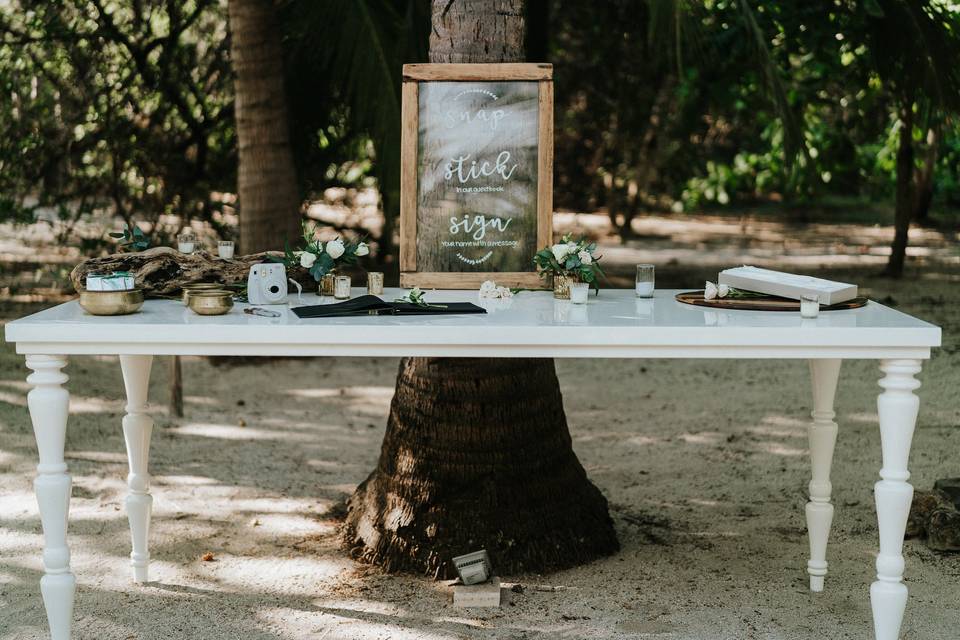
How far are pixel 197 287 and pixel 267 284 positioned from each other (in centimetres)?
23

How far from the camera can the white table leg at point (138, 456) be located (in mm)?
3658

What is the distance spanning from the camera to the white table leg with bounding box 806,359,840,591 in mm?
3600

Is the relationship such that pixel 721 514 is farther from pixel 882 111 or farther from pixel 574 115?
pixel 574 115

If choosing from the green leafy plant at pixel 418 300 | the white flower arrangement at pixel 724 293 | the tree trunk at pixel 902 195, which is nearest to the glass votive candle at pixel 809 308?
the white flower arrangement at pixel 724 293

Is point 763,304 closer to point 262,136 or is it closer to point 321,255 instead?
point 321,255

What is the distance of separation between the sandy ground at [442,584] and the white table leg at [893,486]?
0.47 metres

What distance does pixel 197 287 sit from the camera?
3.20 meters

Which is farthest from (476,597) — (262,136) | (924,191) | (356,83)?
(924,191)

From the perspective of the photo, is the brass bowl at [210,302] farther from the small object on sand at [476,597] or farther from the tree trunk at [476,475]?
the small object on sand at [476,597]

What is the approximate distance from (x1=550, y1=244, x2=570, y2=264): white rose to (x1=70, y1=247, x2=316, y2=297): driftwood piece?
0.78 meters

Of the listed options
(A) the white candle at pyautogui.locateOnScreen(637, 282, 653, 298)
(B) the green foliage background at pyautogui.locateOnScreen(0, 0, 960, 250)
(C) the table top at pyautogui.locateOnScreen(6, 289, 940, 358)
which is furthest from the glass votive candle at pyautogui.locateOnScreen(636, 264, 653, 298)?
(B) the green foliage background at pyautogui.locateOnScreen(0, 0, 960, 250)

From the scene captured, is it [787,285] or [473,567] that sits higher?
[787,285]

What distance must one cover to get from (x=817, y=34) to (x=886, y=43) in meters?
1.32

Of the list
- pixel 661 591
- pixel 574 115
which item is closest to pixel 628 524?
pixel 661 591
